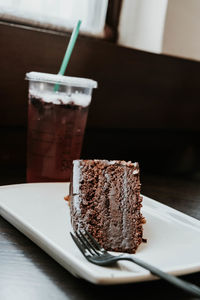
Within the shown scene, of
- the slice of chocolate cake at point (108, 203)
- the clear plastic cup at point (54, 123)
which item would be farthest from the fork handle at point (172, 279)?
the clear plastic cup at point (54, 123)

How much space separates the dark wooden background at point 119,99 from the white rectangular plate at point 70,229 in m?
0.43

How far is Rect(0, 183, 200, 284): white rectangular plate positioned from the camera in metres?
0.59

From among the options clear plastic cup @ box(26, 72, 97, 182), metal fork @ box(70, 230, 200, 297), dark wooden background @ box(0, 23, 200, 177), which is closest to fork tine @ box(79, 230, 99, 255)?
metal fork @ box(70, 230, 200, 297)

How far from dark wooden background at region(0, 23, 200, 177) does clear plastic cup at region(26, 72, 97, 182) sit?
24 cm

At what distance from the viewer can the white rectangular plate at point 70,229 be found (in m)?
0.59

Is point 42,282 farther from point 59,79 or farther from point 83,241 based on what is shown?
point 59,79

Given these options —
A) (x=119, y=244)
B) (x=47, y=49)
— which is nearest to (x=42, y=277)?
(x=119, y=244)

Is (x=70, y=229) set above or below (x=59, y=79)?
below

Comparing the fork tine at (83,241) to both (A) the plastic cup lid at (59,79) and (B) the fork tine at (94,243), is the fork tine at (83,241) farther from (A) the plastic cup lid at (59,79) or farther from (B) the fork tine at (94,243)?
(A) the plastic cup lid at (59,79)

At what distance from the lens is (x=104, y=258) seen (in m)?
0.62

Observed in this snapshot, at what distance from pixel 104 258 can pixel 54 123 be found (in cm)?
56

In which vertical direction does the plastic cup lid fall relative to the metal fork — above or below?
above

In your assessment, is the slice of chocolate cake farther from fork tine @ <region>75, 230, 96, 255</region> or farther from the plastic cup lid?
the plastic cup lid

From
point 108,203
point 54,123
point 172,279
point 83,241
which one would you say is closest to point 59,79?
point 54,123
